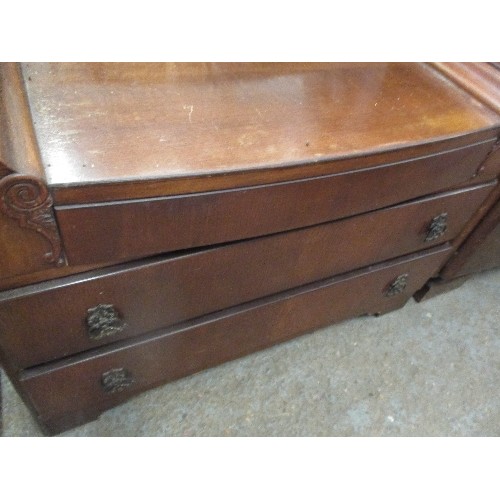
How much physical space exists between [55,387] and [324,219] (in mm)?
538

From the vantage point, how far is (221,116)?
0.61m

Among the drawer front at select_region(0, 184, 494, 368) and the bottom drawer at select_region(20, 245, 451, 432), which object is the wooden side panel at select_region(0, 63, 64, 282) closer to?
the drawer front at select_region(0, 184, 494, 368)

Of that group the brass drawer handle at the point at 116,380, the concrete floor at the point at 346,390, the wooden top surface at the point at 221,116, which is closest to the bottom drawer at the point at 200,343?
the brass drawer handle at the point at 116,380

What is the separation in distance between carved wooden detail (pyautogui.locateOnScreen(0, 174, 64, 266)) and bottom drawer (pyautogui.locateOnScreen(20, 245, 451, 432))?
0.31 m

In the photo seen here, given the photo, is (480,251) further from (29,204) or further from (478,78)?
(29,204)

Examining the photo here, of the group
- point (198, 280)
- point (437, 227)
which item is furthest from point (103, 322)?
point (437, 227)

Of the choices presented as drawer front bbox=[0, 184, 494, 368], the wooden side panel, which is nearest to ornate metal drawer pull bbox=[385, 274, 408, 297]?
drawer front bbox=[0, 184, 494, 368]

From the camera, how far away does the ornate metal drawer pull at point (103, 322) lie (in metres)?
0.65

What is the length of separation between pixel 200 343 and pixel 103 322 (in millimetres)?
245

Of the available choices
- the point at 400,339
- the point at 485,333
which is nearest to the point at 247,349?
the point at 400,339

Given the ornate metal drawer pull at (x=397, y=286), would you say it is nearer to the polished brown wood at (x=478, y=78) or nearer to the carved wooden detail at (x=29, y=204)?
the polished brown wood at (x=478, y=78)

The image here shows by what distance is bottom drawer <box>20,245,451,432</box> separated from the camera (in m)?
0.75
